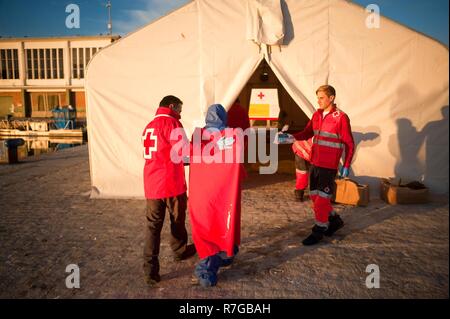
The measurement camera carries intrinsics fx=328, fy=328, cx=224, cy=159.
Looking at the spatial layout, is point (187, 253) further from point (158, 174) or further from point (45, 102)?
point (45, 102)

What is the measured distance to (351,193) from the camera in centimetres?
581

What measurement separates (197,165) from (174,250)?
125cm

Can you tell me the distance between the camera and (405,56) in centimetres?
595

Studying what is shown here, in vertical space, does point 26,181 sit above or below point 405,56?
below

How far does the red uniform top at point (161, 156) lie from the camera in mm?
3344

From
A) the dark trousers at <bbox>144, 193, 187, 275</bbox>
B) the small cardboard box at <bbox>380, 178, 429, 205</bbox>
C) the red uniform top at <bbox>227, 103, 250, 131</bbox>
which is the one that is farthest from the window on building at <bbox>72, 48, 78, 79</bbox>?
the dark trousers at <bbox>144, 193, 187, 275</bbox>

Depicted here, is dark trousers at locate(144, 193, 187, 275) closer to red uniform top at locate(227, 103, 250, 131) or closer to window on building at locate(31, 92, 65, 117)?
red uniform top at locate(227, 103, 250, 131)

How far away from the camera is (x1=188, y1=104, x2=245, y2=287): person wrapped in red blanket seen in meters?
3.27

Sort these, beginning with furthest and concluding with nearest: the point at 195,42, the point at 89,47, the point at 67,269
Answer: the point at 89,47 < the point at 195,42 < the point at 67,269

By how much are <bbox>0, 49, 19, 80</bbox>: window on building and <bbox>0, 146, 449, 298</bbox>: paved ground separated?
41516 mm

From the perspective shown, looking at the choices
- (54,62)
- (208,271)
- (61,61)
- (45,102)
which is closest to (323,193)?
(208,271)
